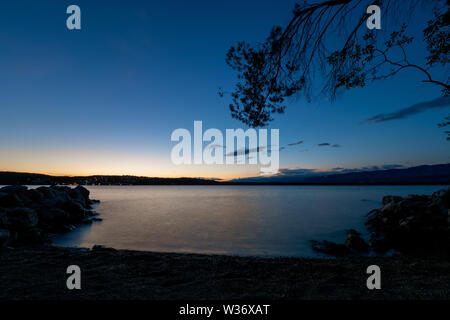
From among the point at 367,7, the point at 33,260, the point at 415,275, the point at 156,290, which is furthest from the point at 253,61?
the point at 33,260

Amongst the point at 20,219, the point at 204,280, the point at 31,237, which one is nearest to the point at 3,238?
the point at 31,237

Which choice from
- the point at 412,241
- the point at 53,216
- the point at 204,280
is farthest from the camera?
the point at 53,216

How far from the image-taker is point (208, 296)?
13.2 ft

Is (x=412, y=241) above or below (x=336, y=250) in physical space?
above

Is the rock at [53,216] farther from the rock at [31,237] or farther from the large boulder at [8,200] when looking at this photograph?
the rock at [31,237]

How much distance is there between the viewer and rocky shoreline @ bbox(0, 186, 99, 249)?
1051cm

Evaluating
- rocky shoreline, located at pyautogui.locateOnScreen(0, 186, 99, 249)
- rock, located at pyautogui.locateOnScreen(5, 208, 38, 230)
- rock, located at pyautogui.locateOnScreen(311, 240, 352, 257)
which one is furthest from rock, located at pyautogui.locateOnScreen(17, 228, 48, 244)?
rock, located at pyautogui.locateOnScreen(311, 240, 352, 257)

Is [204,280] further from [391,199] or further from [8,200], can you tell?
[391,199]

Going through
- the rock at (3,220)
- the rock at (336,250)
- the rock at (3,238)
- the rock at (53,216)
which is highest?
the rock at (3,220)

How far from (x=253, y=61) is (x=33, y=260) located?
868 centimetres

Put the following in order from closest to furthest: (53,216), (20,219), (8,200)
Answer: (20,219) < (8,200) < (53,216)

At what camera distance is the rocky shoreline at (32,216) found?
1051cm

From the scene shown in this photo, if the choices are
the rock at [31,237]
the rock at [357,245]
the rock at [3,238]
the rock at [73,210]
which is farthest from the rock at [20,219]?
the rock at [357,245]

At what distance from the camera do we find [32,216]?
12305 mm
